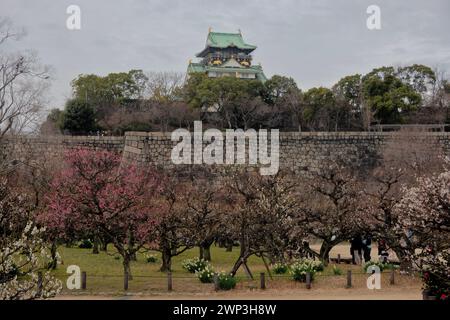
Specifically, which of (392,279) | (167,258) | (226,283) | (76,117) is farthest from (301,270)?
(76,117)

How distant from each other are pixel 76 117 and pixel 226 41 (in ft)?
79.1

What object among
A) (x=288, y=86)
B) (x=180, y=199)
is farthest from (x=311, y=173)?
(x=180, y=199)

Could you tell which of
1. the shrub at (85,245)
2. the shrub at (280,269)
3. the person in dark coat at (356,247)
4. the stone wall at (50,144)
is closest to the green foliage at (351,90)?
the stone wall at (50,144)

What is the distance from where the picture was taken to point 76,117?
29.9 meters

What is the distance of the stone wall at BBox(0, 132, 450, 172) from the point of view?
27484mm

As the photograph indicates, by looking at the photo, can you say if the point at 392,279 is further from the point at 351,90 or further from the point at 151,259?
the point at 351,90

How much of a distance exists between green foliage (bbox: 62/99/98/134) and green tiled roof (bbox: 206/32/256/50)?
2159 centimetres

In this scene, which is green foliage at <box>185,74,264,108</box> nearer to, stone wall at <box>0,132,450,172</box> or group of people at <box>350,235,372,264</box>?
stone wall at <box>0,132,450,172</box>

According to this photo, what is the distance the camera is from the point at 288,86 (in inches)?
1452

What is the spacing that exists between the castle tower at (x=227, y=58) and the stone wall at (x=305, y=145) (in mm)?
16519

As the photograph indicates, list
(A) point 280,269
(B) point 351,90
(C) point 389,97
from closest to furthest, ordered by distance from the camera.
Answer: (A) point 280,269, (C) point 389,97, (B) point 351,90

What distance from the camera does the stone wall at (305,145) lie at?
27484mm

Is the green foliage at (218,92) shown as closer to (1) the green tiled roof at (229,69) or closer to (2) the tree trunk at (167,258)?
(1) the green tiled roof at (229,69)

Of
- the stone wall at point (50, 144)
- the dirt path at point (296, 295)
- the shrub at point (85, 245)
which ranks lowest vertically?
the shrub at point (85, 245)
